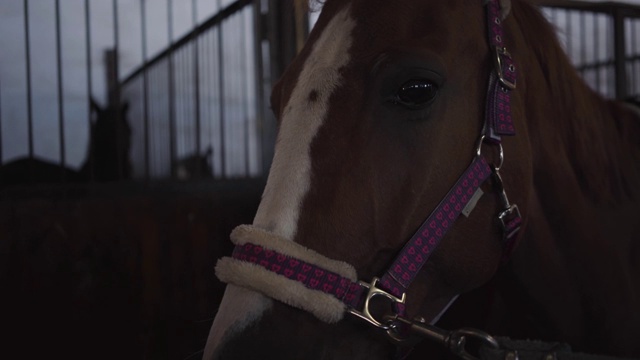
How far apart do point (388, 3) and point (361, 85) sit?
18cm

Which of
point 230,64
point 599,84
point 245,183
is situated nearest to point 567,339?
point 245,183

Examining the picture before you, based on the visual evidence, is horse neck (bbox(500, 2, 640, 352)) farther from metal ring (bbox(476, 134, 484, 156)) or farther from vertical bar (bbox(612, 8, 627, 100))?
vertical bar (bbox(612, 8, 627, 100))

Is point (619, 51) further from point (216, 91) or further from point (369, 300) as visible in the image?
point (369, 300)

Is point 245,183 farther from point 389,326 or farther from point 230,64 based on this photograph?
point 389,326

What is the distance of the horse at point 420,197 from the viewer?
855 millimetres

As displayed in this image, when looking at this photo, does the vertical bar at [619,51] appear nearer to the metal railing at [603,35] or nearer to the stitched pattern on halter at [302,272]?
the metal railing at [603,35]

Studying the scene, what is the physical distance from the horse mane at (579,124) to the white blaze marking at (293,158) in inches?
18.8

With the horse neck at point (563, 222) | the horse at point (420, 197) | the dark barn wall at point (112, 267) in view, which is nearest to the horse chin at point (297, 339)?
the horse at point (420, 197)

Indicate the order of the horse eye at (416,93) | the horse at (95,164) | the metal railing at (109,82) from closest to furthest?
the horse eye at (416,93)
the horse at (95,164)
the metal railing at (109,82)

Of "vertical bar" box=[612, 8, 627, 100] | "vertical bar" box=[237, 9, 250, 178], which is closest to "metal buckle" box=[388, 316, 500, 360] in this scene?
"vertical bar" box=[237, 9, 250, 178]

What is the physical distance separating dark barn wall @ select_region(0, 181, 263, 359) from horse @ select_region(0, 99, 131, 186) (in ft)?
0.80

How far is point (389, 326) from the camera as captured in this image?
2.98ft

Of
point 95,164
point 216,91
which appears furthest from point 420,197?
point 95,164

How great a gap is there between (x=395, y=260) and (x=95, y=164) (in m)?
2.74
